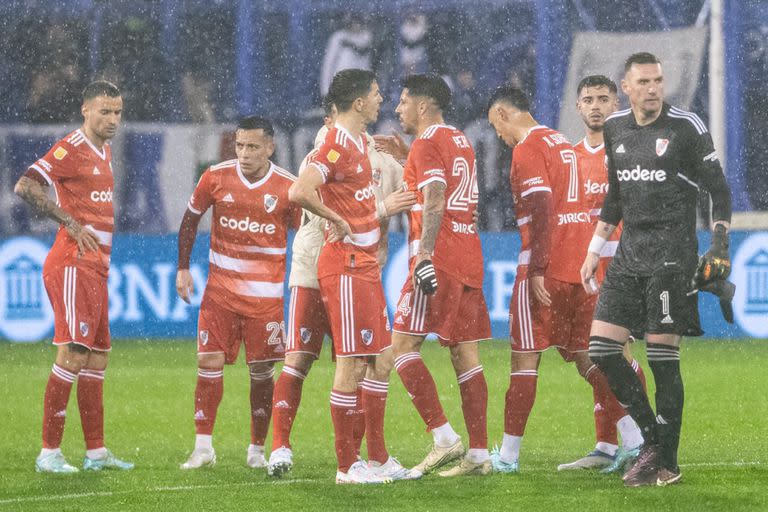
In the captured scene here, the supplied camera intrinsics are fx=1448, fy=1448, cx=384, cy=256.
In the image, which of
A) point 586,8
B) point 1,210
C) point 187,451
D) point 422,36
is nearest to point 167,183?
point 1,210

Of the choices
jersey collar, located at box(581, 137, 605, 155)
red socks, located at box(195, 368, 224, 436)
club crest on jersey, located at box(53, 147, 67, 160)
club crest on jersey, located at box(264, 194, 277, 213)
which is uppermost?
jersey collar, located at box(581, 137, 605, 155)

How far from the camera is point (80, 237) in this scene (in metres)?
7.98

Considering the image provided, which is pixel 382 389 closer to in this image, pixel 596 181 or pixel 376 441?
pixel 376 441

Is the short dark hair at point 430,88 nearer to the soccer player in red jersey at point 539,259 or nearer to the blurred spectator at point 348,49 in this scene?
the soccer player in red jersey at point 539,259

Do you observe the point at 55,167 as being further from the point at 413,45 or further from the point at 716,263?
the point at 413,45

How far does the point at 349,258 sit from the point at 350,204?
28 centimetres

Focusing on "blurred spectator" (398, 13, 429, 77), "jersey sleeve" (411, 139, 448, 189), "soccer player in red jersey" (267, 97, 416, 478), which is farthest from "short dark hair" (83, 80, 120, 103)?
"blurred spectator" (398, 13, 429, 77)

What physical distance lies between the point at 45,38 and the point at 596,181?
1306cm

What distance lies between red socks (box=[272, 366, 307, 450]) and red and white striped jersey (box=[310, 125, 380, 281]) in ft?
2.47

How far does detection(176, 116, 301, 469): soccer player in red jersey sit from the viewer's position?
26.5 ft

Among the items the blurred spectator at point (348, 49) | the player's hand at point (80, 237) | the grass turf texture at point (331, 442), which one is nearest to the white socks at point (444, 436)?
the grass turf texture at point (331, 442)

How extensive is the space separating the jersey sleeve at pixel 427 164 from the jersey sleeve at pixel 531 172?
453 millimetres

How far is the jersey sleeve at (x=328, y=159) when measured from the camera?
7.06 meters

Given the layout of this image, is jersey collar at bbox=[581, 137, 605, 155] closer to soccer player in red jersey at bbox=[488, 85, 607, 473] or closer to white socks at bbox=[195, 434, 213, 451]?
soccer player in red jersey at bbox=[488, 85, 607, 473]
